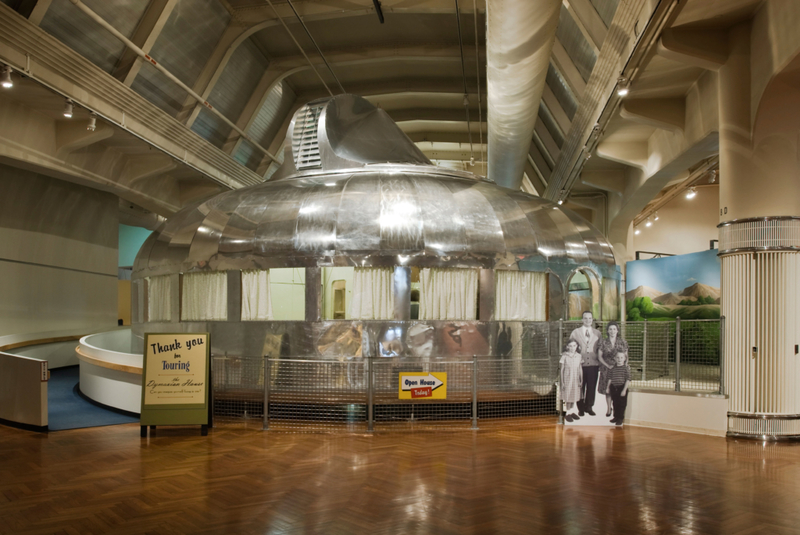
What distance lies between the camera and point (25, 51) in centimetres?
977

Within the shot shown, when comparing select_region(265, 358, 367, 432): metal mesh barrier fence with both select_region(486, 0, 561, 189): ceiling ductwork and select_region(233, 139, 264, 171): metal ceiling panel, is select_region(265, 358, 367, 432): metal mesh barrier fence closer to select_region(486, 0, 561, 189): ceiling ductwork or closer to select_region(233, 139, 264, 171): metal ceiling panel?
select_region(486, 0, 561, 189): ceiling ductwork

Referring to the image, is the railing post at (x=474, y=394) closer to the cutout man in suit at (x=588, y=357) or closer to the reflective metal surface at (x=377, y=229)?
the cutout man in suit at (x=588, y=357)

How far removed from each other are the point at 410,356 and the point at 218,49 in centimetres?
1071

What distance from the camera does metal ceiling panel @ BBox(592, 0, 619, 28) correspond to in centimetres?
1097

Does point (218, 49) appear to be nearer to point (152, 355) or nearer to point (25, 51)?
point (25, 51)

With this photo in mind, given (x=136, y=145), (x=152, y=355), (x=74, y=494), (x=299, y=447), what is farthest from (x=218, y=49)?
(x=74, y=494)

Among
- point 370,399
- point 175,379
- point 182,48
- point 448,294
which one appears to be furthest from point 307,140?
point 370,399

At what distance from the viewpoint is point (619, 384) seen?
9117 mm

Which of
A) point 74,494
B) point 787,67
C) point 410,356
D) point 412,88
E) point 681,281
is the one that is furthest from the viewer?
point 412,88

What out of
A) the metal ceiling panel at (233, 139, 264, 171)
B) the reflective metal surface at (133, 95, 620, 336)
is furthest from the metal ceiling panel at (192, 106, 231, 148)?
the reflective metal surface at (133, 95, 620, 336)

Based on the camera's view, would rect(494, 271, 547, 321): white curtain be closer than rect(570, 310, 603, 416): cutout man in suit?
No

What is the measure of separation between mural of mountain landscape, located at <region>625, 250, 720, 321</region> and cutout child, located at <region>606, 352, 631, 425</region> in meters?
8.11

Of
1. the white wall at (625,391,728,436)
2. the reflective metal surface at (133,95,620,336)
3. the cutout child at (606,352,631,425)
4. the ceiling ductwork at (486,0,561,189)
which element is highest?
the ceiling ductwork at (486,0,561,189)

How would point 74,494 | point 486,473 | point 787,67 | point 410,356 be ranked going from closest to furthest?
point 74,494 → point 486,473 → point 787,67 → point 410,356
